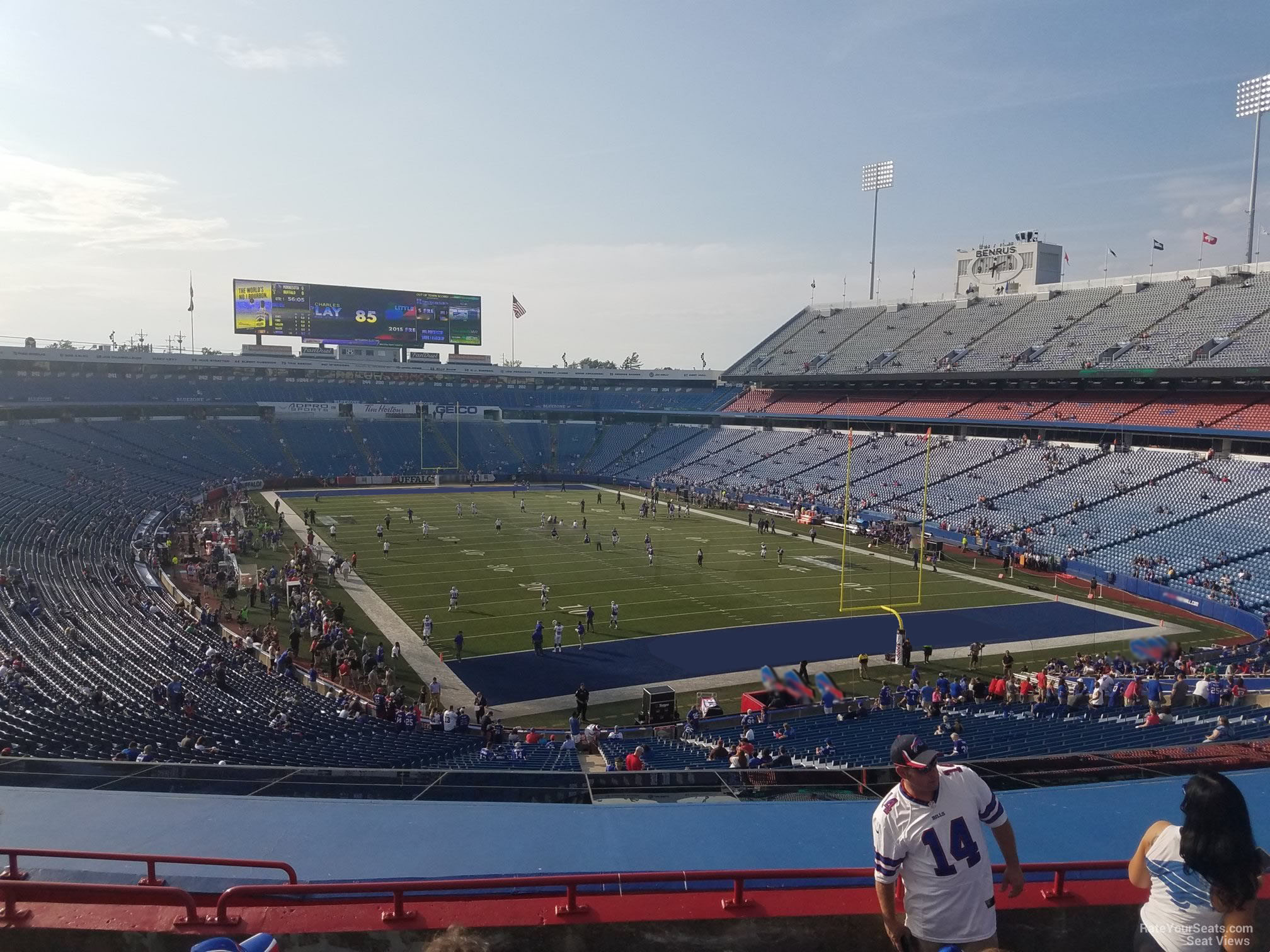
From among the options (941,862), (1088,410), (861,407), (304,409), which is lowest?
(941,862)

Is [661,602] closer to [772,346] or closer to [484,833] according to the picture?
[484,833]

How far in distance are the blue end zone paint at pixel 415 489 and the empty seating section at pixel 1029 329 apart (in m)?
27.4

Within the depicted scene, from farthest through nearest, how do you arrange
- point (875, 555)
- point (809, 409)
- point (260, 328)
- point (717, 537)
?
point (260, 328), point (809, 409), point (717, 537), point (875, 555)

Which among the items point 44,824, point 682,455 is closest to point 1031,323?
point 682,455

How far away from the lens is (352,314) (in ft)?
229

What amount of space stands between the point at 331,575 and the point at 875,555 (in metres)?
22.6

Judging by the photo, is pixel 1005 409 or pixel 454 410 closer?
pixel 1005 409

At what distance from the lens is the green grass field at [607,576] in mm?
26875

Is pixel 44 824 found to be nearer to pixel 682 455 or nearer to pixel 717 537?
pixel 717 537

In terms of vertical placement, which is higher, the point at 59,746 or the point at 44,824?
the point at 44,824

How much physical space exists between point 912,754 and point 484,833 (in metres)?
3.04

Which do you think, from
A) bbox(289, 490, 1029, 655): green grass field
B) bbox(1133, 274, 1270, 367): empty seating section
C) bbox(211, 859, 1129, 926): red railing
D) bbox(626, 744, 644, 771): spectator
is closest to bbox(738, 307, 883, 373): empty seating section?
bbox(1133, 274, 1270, 367): empty seating section

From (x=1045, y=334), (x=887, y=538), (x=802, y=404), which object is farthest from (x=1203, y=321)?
(x=802, y=404)

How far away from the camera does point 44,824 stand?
5.55 meters
